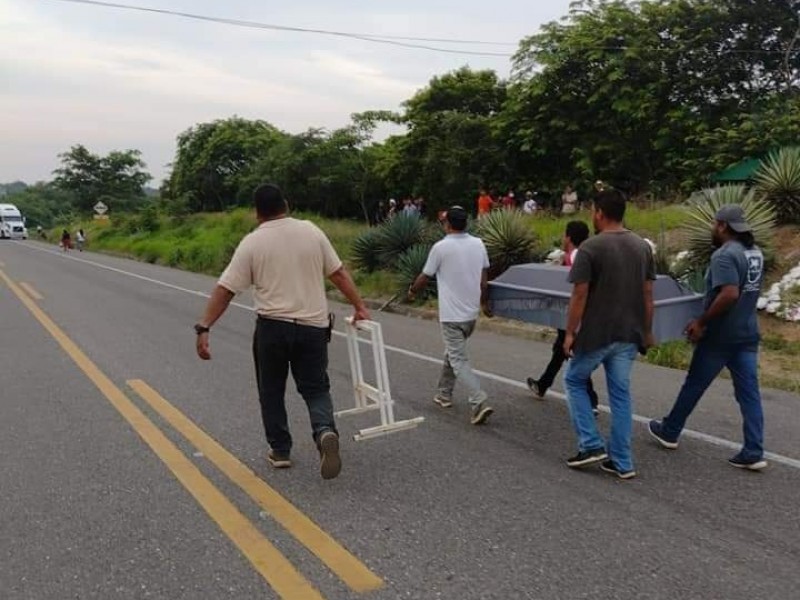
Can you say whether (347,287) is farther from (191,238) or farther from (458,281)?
(191,238)

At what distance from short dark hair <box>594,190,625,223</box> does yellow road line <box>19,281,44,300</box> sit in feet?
45.5

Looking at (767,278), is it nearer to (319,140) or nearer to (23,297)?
(23,297)

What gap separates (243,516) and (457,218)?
10.1 ft

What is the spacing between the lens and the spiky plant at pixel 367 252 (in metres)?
17.1

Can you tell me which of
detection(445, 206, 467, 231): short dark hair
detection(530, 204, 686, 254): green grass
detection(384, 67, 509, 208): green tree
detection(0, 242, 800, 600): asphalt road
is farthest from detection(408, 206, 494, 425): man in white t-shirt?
detection(384, 67, 509, 208): green tree

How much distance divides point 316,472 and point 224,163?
54.5 metres

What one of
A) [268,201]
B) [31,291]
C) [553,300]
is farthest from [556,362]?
[31,291]

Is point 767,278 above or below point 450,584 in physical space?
above

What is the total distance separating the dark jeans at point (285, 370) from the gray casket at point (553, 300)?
2.23 metres

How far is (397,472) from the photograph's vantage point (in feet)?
16.1

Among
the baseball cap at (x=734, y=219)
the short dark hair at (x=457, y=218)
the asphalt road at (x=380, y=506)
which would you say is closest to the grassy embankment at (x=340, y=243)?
the asphalt road at (x=380, y=506)

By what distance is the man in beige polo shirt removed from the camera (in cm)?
470

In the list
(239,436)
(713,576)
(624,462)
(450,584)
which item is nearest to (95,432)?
(239,436)

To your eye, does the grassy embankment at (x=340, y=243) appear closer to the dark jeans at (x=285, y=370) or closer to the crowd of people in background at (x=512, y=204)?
the crowd of people in background at (x=512, y=204)
